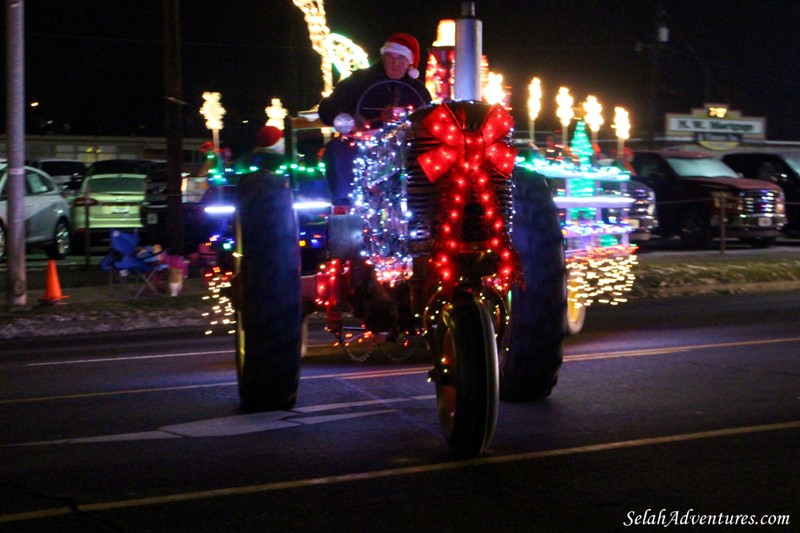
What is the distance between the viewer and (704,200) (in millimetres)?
23359

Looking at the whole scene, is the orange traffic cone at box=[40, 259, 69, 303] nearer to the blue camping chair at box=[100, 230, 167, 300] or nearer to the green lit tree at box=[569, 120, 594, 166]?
the blue camping chair at box=[100, 230, 167, 300]

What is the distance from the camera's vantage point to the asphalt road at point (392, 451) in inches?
206

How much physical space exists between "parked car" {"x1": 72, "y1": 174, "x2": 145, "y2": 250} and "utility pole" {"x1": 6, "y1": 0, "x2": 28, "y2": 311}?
310 inches

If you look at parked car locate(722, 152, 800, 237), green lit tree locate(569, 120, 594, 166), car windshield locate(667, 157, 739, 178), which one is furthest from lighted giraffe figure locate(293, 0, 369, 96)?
parked car locate(722, 152, 800, 237)

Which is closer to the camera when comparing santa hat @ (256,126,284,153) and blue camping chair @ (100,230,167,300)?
santa hat @ (256,126,284,153)

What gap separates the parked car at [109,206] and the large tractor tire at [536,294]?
16.2 m

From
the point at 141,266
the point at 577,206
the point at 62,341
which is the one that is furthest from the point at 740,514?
the point at 141,266

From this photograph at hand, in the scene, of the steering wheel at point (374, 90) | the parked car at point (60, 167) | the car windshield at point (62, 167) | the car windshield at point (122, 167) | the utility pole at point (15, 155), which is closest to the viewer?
the steering wheel at point (374, 90)

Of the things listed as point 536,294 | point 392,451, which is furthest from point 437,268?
point 536,294

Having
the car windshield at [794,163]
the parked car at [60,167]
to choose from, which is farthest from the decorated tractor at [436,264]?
the parked car at [60,167]

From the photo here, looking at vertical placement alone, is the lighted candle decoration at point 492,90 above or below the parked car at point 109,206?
above

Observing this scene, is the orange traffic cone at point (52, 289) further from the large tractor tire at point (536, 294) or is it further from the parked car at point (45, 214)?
the large tractor tire at point (536, 294)

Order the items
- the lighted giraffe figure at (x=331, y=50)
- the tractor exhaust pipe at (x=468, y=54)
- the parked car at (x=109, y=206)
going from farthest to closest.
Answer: the parked car at (x=109, y=206) → the lighted giraffe figure at (x=331, y=50) → the tractor exhaust pipe at (x=468, y=54)

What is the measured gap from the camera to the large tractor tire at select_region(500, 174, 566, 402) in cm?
736
